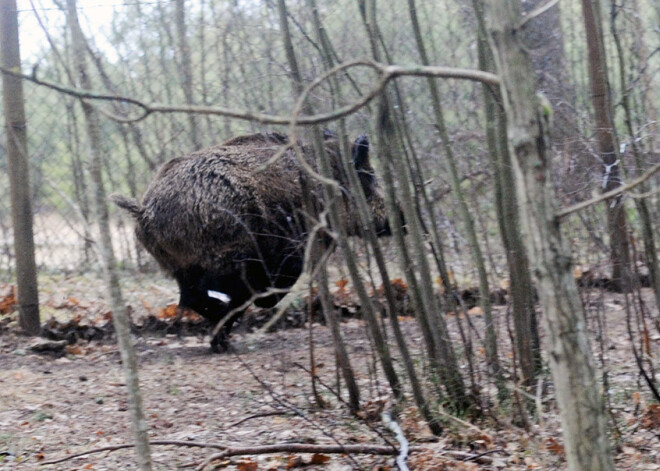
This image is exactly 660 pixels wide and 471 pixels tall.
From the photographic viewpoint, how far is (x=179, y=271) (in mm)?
7141

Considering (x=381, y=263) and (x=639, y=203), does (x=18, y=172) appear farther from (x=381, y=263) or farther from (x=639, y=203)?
(x=639, y=203)

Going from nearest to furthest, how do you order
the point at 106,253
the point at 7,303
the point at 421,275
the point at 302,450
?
the point at 106,253, the point at 302,450, the point at 421,275, the point at 7,303

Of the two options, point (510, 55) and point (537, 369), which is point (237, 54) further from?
point (510, 55)

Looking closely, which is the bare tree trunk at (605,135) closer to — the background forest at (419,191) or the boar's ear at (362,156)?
the background forest at (419,191)

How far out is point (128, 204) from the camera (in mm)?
6914

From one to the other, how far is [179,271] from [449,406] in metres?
3.49

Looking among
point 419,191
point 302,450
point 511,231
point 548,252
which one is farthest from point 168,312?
point 548,252

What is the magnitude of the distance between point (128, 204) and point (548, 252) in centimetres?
533

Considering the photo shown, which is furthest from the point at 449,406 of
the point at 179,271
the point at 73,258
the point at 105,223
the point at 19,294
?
the point at 73,258

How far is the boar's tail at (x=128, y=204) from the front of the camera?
6879 mm

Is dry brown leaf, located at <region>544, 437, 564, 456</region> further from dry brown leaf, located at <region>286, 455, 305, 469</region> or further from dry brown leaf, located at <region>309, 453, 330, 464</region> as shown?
dry brown leaf, located at <region>286, 455, 305, 469</region>

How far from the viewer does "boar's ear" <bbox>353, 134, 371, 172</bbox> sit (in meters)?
6.97

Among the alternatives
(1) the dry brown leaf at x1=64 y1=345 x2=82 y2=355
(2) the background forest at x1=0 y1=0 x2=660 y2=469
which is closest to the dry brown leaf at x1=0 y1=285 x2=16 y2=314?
(2) the background forest at x1=0 y1=0 x2=660 y2=469

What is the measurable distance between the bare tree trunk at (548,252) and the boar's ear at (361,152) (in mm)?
4629
